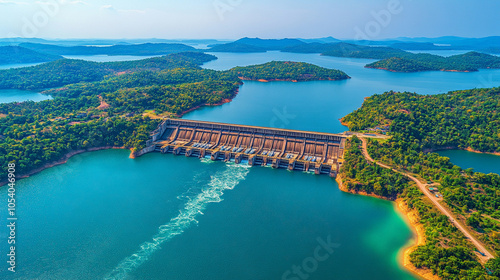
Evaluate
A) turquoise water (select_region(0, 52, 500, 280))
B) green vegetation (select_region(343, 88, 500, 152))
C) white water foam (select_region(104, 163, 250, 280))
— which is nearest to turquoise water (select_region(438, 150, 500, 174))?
green vegetation (select_region(343, 88, 500, 152))

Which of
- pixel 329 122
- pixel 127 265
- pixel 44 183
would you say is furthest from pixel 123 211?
pixel 329 122

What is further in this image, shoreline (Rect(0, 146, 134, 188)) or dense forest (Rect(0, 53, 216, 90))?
dense forest (Rect(0, 53, 216, 90))

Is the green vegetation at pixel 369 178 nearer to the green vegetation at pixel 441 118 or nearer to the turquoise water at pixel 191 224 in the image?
the turquoise water at pixel 191 224

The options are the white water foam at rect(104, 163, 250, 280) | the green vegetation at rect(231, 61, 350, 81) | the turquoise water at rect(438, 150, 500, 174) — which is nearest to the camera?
the white water foam at rect(104, 163, 250, 280)

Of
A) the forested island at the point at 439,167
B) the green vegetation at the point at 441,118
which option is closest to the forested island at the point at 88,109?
the forested island at the point at 439,167

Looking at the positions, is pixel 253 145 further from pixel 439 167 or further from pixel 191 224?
pixel 439 167

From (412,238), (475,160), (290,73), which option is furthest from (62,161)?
(290,73)

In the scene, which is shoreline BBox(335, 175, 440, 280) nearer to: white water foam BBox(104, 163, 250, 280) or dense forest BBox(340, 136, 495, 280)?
dense forest BBox(340, 136, 495, 280)
